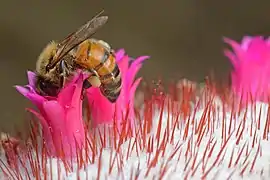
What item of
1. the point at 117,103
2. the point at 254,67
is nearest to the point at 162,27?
the point at 254,67

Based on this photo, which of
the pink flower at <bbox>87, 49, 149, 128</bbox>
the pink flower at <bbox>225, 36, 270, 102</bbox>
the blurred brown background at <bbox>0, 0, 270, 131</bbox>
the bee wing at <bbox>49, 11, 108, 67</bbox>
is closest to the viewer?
the bee wing at <bbox>49, 11, 108, 67</bbox>

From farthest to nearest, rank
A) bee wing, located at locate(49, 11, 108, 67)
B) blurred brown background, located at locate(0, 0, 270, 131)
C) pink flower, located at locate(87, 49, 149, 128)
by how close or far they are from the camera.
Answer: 1. blurred brown background, located at locate(0, 0, 270, 131)
2. pink flower, located at locate(87, 49, 149, 128)
3. bee wing, located at locate(49, 11, 108, 67)

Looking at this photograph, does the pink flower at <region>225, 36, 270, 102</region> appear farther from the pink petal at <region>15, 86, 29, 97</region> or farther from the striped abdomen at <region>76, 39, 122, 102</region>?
the pink petal at <region>15, 86, 29, 97</region>

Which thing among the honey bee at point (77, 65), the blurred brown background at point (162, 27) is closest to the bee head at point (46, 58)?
the honey bee at point (77, 65)

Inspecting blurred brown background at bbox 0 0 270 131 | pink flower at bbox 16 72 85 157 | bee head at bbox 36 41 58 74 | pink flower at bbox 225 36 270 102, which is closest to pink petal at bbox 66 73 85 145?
pink flower at bbox 16 72 85 157

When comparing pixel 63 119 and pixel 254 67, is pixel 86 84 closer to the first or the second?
pixel 63 119

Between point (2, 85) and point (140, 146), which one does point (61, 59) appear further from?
point (2, 85)

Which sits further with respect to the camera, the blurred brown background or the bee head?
the blurred brown background

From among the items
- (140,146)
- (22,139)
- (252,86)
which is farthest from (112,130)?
(252,86)

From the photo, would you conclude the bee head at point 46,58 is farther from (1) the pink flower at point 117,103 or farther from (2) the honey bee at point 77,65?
(1) the pink flower at point 117,103
